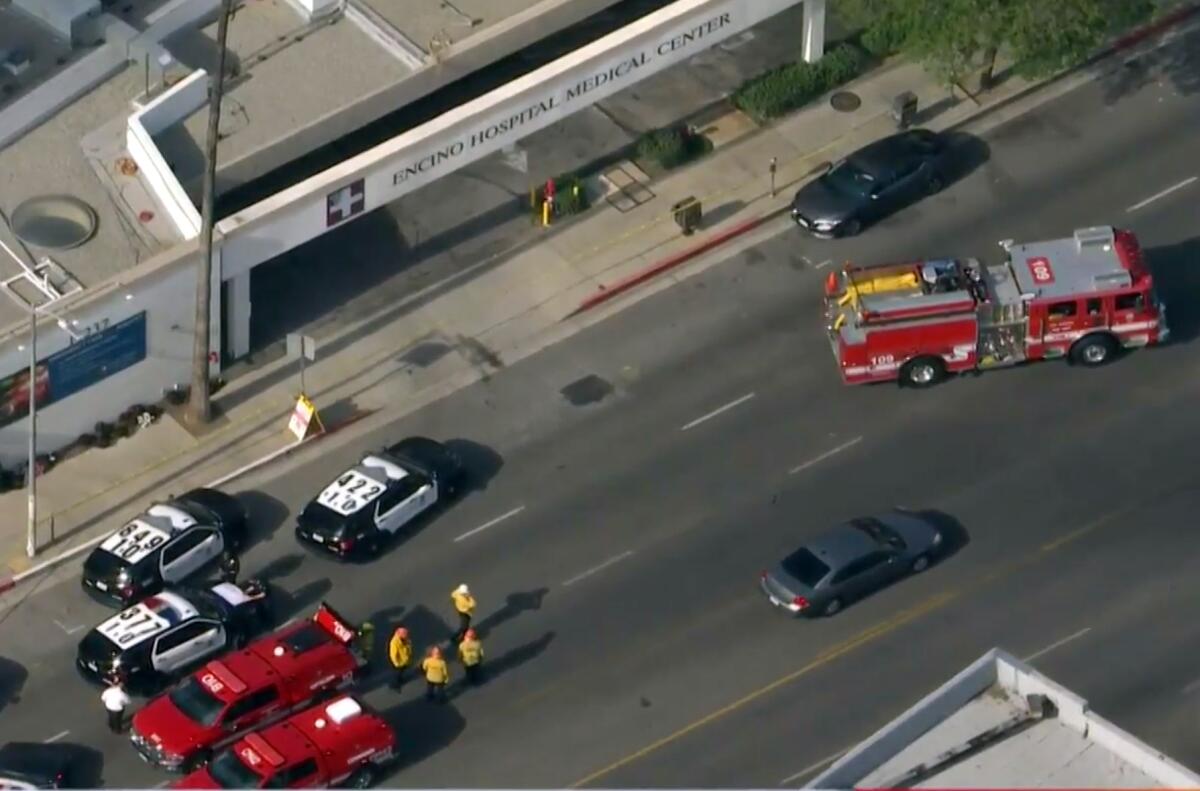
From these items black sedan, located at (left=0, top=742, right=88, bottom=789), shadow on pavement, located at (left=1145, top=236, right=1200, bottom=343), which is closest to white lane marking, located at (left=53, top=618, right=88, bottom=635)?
black sedan, located at (left=0, top=742, right=88, bottom=789)

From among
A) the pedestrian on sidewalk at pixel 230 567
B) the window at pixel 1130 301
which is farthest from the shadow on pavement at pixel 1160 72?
the pedestrian on sidewalk at pixel 230 567

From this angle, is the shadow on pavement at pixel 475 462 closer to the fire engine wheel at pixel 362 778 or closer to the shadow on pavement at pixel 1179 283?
the fire engine wheel at pixel 362 778

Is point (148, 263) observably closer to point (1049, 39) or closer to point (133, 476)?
point (133, 476)

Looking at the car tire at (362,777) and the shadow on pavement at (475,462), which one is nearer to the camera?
the car tire at (362,777)

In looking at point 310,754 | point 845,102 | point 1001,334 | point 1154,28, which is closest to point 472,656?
point 310,754

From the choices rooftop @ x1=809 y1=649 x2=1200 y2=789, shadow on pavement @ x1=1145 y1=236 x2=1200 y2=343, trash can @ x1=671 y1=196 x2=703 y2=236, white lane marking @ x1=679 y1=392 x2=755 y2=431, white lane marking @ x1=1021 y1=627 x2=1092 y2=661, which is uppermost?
rooftop @ x1=809 y1=649 x2=1200 y2=789

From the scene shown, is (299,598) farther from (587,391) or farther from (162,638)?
(587,391)

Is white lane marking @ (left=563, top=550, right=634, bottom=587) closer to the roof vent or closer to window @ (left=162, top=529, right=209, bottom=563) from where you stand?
window @ (left=162, top=529, right=209, bottom=563)
